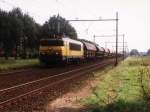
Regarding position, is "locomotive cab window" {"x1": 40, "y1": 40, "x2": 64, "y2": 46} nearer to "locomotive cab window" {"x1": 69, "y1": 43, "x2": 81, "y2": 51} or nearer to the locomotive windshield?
the locomotive windshield

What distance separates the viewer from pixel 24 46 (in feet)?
274

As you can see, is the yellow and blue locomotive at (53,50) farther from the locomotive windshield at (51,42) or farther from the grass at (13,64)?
the grass at (13,64)

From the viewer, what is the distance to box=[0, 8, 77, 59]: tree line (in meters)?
69.6

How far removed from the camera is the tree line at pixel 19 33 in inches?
2740

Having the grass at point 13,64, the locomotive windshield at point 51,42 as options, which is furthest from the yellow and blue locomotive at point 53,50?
the grass at point 13,64

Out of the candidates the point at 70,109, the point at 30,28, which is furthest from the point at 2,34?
the point at 70,109

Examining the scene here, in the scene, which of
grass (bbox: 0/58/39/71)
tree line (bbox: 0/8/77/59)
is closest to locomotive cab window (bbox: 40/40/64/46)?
grass (bbox: 0/58/39/71)

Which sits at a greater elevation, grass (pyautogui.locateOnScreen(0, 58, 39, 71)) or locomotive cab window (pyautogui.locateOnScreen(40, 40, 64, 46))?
locomotive cab window (pyautogui.locateOnScreen(40, 40, 64, 46))

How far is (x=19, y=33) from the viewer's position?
237ft

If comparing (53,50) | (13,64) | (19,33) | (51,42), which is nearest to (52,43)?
(51,42)

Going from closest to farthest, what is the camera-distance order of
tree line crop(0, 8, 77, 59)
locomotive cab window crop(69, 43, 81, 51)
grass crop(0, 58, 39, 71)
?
grass crop(0, 58, 39, 71)
locomotive cab window crop(69, 43, 81, 51)
tree line crop(0, 8, 77, 59)

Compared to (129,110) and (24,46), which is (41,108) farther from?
(24,46)

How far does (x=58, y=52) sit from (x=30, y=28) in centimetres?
4259

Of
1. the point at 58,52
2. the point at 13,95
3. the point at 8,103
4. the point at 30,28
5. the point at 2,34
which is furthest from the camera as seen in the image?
the point at 30,28
